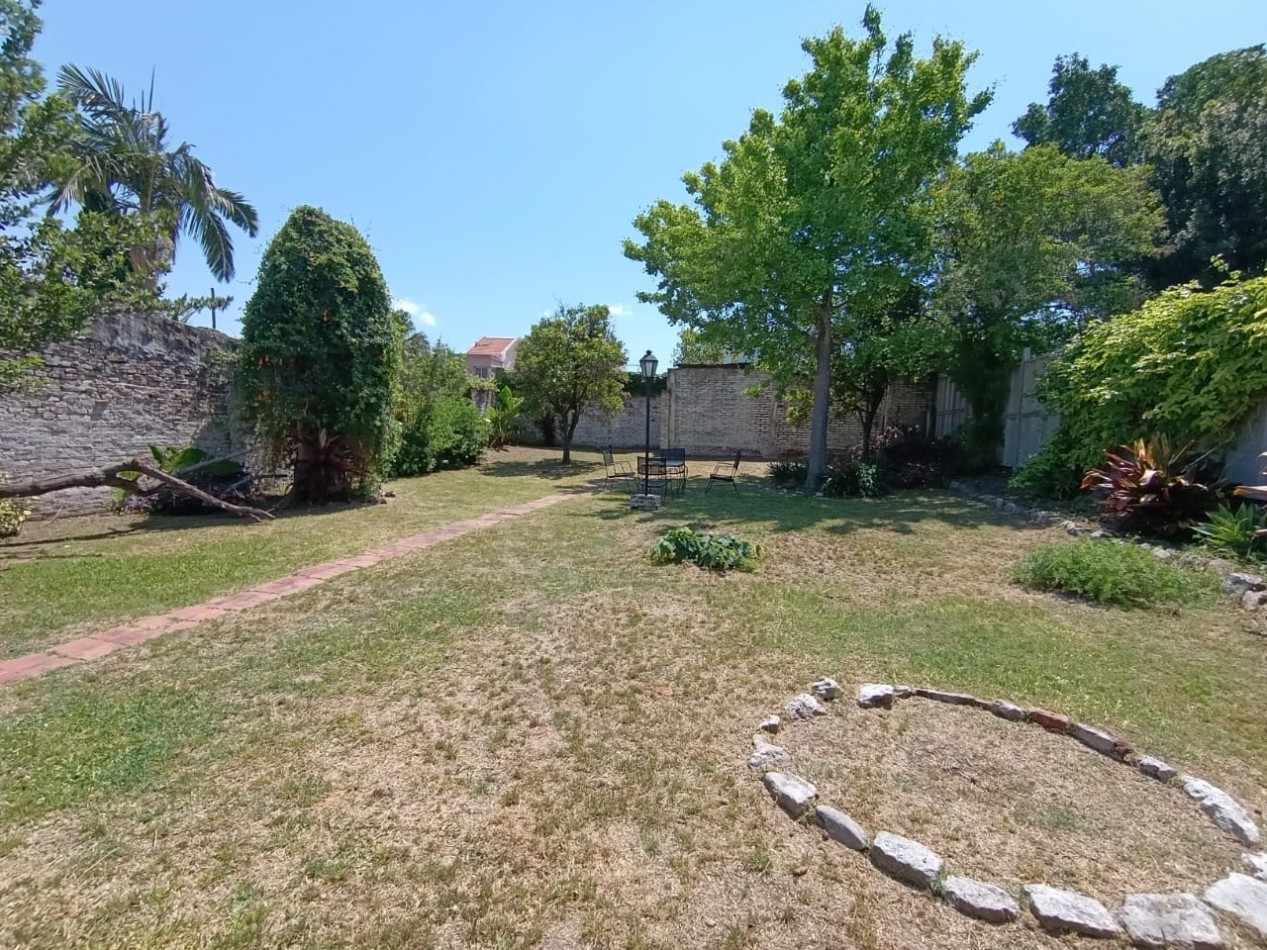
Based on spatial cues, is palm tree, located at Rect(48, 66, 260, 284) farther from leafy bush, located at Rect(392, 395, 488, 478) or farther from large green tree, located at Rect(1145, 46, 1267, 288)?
large green tree, located at Rect(1145, 46, 1267, 288)

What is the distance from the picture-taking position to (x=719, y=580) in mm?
5168

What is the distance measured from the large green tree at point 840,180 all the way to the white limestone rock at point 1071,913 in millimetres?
9851

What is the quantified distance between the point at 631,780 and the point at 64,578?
18.1ft

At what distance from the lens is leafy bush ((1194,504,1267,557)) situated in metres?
5.20

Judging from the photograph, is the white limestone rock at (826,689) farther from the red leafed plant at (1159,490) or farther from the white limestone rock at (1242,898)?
the red leafed plant at (1159,490)

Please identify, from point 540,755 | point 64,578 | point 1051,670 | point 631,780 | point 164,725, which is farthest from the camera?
point 64,578

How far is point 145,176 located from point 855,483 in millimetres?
19995

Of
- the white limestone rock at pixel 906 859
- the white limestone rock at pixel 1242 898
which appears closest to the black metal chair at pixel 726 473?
the white limestone rock at pixel 906 859

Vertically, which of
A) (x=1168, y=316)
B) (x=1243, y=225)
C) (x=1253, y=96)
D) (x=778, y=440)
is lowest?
(x=778, y=440)

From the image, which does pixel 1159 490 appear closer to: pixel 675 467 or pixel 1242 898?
pixel 1242 898

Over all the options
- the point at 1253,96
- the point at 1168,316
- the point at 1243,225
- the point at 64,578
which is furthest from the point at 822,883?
the point at 1253,96

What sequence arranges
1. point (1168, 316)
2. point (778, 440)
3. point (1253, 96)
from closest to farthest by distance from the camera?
1. point (1168, 316)
2. point (1253, 96)
3. point (778, 440)

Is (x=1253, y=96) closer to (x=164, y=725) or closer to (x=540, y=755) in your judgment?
(x=540, y=755)

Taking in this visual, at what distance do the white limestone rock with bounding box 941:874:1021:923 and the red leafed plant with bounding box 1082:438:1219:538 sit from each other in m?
6.08
